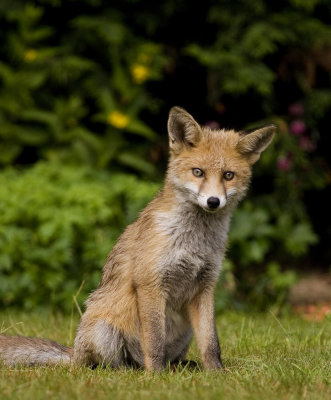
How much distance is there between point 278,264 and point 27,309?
343 centimetres

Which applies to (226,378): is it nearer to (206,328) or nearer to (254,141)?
(206,328)

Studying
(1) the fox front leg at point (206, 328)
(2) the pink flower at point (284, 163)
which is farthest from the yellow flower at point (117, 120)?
(1) the fox front leg at point (206, 328)

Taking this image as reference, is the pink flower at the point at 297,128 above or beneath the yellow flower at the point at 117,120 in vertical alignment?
above

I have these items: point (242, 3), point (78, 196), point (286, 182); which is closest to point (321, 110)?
point (286, 182)

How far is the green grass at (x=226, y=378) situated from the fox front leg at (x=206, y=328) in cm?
13

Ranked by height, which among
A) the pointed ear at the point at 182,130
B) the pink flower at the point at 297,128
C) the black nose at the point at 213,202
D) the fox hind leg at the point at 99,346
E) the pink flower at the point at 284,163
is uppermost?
the pink flower at the point at 297,128

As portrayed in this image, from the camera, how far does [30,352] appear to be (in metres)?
4.82

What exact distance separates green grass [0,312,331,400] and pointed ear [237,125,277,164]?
1482 mm

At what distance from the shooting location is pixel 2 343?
4828 millimetres

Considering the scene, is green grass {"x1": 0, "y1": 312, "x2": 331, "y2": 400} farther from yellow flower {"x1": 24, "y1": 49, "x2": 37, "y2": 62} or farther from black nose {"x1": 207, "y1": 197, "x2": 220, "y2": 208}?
yellow flower {"x1": 24, "y1": 49, "x2": 37, "y2": 62}

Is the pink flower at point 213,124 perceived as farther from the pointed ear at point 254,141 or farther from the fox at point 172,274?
the fox at point 172,274

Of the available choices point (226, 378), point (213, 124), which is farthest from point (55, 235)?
point (226, 378)

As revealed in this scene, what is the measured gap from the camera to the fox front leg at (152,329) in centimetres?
463

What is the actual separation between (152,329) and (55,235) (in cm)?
321
